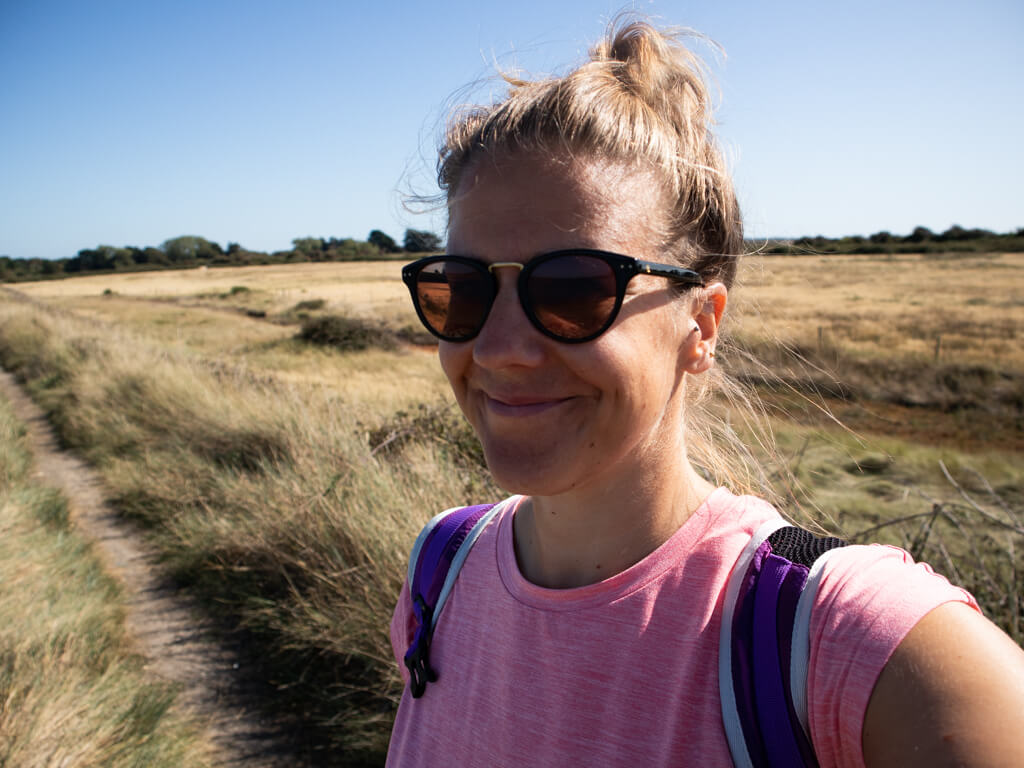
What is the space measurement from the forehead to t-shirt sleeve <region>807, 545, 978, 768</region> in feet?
1.94

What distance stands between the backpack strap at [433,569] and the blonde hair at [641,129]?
0.67 m

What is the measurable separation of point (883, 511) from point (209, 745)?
20.9 feet

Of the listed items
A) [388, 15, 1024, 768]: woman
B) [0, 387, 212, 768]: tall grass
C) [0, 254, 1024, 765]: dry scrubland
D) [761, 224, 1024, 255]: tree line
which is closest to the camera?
[388, 15, 1024, 768]: woman

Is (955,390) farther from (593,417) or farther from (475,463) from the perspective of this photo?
(593,417)

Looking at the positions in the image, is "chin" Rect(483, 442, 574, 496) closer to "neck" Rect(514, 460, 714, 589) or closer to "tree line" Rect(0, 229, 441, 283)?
"neck" Rect(514, 460, 714, 589)

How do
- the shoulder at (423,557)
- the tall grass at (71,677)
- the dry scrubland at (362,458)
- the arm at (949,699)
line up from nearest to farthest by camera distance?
the arm at (949,699), the shoulder at (423,557), the tall grass at (71,677), the dry scrubland at (362,458)

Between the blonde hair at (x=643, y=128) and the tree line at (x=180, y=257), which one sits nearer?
the blonde hair at (x=643, y=128)

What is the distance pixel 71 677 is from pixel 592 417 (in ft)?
10.2

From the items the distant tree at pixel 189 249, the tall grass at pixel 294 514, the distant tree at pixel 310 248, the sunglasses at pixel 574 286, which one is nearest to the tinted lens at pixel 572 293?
the sunglasses at pixel 574 286

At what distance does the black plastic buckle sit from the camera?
48.3 inches

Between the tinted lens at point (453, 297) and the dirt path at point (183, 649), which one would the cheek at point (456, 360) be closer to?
the tinted lens at point (453, 297)

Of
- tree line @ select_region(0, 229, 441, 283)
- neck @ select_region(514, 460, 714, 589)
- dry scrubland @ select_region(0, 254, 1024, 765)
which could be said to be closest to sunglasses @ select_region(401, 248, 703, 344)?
neck @ select_region(514, 460, 714, 589)

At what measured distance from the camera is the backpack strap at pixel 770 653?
803 millimetres

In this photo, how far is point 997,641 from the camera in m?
0.71
